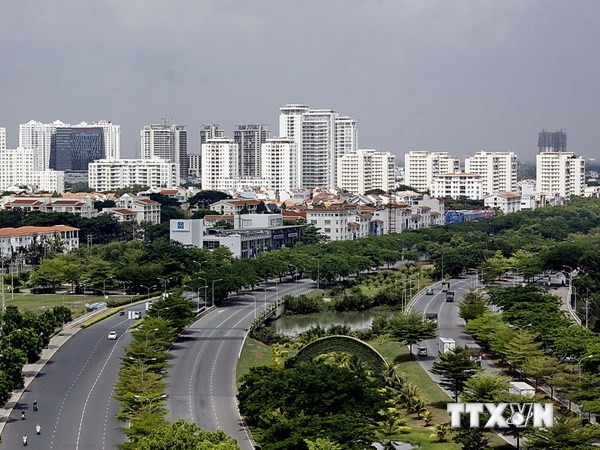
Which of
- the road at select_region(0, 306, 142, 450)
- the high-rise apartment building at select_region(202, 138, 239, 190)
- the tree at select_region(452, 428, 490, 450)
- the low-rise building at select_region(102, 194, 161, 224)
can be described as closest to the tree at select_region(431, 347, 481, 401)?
the tree at select_region(452, 428, 490, 450)

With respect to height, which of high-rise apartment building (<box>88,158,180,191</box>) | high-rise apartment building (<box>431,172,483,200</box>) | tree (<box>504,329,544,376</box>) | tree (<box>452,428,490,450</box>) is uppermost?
high-rise apartment building (<box>88,158,180,191</box>)

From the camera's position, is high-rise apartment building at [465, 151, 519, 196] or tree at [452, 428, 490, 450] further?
high-rise apartment building at [465, 151, 519, 196]

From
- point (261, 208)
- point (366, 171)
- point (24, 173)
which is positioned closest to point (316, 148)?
point (366, 171)

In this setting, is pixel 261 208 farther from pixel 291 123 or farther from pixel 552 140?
pixel 552 140

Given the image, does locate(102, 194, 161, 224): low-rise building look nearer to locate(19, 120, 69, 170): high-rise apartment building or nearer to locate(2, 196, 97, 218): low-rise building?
locate(2, 196, 97, 218): low-rise building

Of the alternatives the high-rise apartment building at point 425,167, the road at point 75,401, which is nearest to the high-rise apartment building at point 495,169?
the high-rise apartment building at point 425,167

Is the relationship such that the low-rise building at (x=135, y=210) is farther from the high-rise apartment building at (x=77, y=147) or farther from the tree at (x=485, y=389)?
the high-rise apartment building at (x=77, y=147)

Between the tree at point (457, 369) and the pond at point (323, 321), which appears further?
the pond at point (323, 321)
